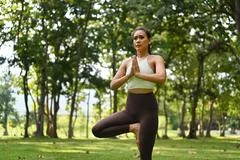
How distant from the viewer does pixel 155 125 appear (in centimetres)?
546

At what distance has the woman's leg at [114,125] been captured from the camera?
5520 mm

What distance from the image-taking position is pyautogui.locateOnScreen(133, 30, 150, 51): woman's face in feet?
18.4

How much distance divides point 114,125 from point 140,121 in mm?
306

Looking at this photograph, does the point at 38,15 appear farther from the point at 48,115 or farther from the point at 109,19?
the point at 48,115

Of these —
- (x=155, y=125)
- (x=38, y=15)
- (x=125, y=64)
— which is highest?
(x=38, y=15)

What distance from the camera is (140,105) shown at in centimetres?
547

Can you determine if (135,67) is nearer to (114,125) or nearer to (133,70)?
(133,70)

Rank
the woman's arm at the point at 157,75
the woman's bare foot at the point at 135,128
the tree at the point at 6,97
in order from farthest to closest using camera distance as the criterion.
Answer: the tree at the point at 6,97
the woman's bare foot at the point at 135,128
the woman's arm at the point at 157,75

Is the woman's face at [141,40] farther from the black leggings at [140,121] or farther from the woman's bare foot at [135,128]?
the woman's bare foot at [135,128]

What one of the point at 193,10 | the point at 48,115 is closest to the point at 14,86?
the point at 48,115

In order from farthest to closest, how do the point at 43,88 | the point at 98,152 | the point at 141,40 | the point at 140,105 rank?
the point at 43,88
the point at 98,152
the point at 141,40
the point at 140,105

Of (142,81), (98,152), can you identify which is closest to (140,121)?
(142,81)

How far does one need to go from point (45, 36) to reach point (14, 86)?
15.7m

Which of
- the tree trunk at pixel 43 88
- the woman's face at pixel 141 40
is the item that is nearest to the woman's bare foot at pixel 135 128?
the woman's face at pixel 141 40
